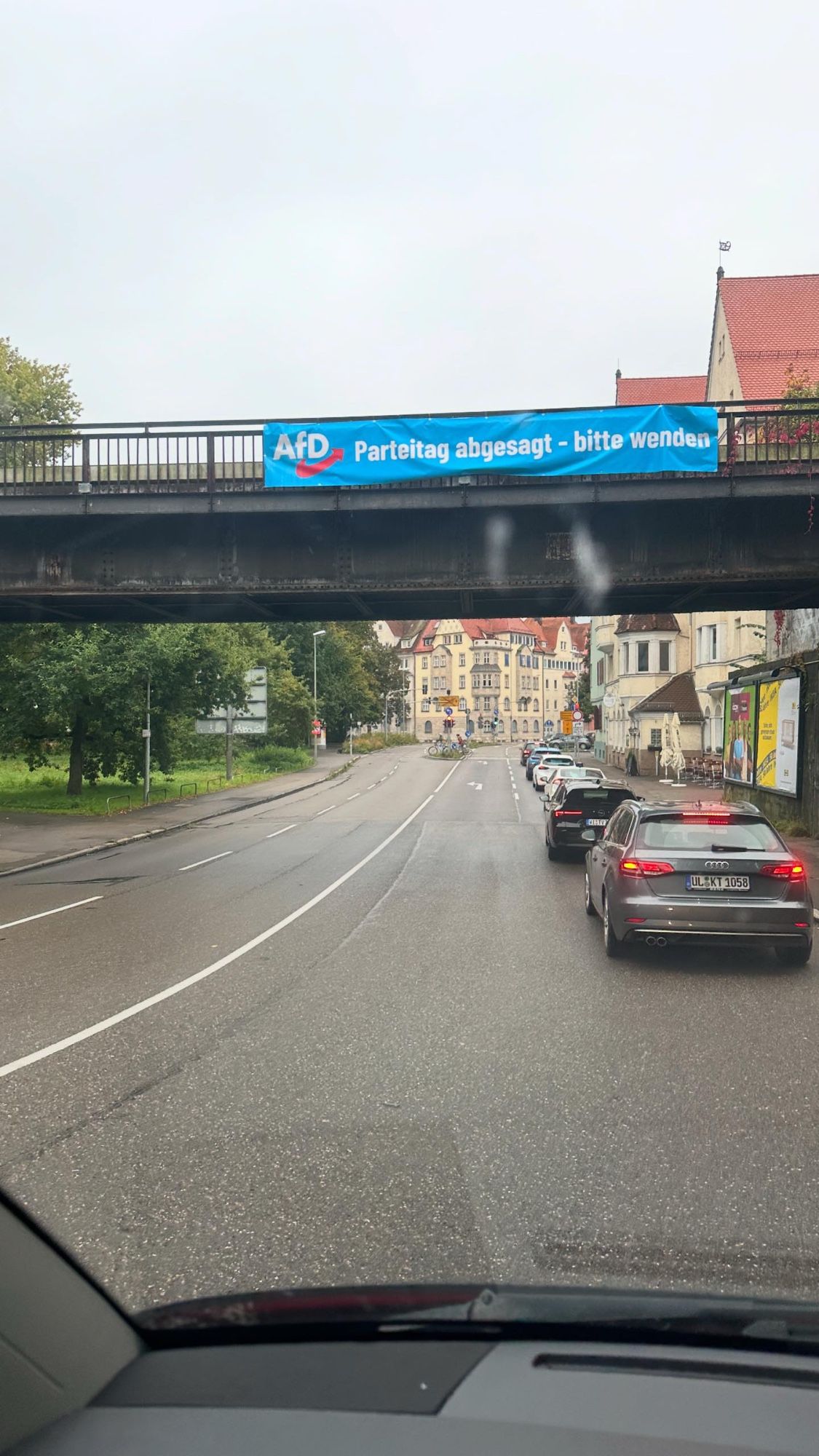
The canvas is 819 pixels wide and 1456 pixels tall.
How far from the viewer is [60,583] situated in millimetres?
17906

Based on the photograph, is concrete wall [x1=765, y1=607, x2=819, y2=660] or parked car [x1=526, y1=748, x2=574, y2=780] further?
parked car [x1=526, y1=748, x2=574, y2=780]

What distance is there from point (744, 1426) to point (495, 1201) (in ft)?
8.32

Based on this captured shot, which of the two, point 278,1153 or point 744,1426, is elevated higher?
point 744,1426

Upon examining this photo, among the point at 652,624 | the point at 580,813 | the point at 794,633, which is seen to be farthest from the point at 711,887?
the point at 652,624

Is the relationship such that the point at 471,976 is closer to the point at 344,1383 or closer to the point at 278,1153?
the point at 278,1153

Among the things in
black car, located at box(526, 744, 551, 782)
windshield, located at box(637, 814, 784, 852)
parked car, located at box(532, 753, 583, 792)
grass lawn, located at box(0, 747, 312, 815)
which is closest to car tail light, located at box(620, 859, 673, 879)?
windshield, located at box(637, 814, 784, 852)

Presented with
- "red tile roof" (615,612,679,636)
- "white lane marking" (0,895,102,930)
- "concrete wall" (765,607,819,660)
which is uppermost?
"red tile roof" (615,612,679,636)

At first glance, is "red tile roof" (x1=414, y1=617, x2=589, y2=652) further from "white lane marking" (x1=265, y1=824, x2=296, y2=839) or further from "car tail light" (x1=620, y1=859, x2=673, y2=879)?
"car tail light" (x1=620, y1=859, x2=673, y2=879)

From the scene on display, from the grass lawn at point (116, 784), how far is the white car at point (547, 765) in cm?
1346

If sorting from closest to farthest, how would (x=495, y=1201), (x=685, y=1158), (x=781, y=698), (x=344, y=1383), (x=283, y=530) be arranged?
(x=344, y=1383)
(x=495, y=1201)
(x=685, y=1158)
(x=283, y=530)
(x=781, y=698)

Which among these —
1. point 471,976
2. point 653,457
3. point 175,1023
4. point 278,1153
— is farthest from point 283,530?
point 278,1153

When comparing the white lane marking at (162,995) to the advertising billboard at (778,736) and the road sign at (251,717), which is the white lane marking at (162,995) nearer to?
the advertising billboard at (778,736)

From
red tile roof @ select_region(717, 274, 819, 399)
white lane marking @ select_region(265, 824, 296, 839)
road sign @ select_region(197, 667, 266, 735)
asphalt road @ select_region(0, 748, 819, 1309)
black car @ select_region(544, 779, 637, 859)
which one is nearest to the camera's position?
asphalt road @ select_region(0, 748, 819, 1309)

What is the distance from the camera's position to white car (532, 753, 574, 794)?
46.9 metres
